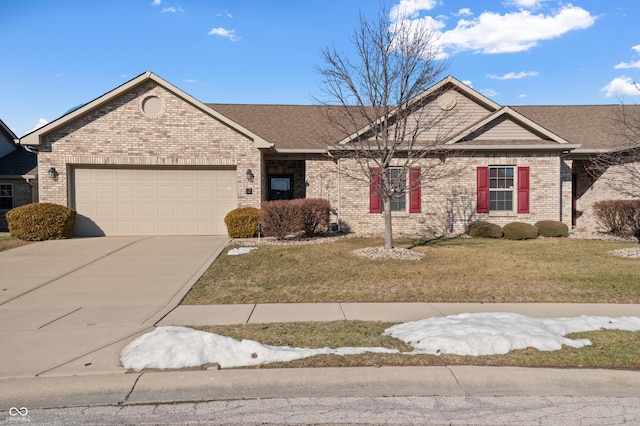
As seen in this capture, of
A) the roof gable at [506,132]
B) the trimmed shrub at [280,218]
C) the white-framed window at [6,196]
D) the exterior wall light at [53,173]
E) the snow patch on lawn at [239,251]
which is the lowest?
the snow patch on lawn at [239,251]

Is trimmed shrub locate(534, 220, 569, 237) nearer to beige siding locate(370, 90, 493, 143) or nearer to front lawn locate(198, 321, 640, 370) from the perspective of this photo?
beige siding locate(370, 90, 493, 143)

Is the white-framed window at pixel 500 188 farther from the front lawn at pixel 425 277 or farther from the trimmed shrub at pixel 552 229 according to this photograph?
the front lawn at pixel 425 277

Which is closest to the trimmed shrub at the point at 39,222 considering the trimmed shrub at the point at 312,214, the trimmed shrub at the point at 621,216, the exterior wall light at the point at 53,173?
the exterior wall light at the point at 53,173

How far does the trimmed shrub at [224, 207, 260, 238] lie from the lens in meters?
15.0

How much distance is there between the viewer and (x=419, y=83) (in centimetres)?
1171

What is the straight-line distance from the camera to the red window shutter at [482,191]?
54.1 feet

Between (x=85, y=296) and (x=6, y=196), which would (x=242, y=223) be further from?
(x=6, y=196)

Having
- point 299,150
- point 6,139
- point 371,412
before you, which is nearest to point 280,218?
point 299,150

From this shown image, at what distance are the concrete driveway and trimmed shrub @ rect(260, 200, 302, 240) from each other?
5.11 ft

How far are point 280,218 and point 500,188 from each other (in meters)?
9.07

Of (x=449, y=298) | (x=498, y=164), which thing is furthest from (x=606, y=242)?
(x=449, y=298)

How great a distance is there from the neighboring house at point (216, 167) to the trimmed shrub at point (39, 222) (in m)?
0.90

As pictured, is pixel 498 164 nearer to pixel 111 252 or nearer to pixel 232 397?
pixel 111 252

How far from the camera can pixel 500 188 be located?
1672 centimetres
